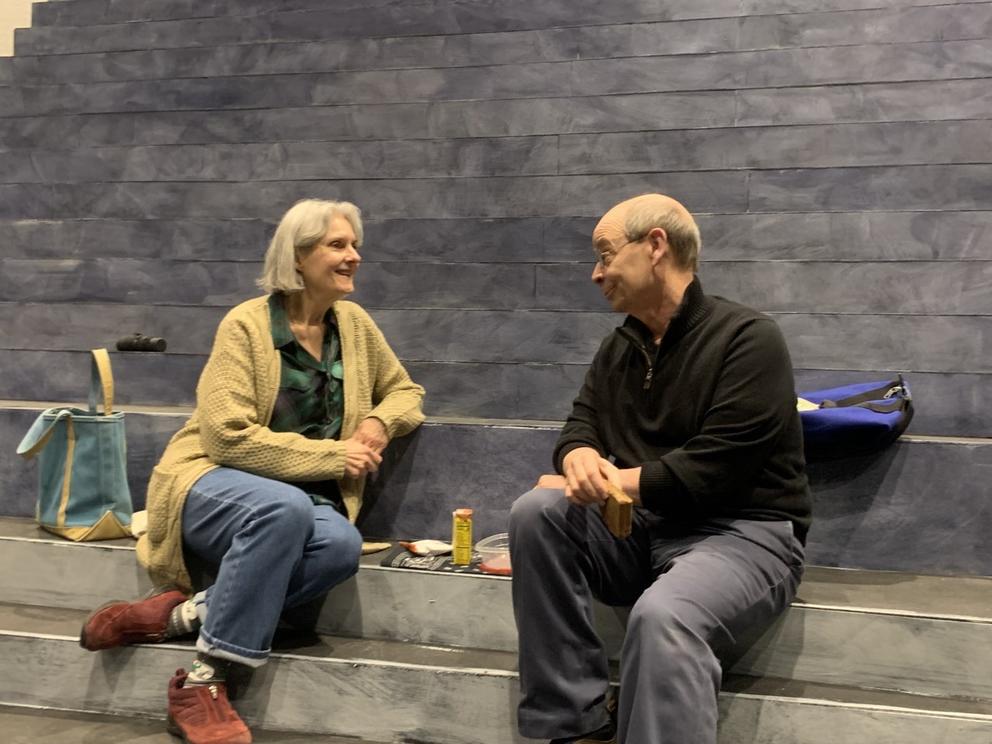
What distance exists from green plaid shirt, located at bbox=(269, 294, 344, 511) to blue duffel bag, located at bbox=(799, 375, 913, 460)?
117cm

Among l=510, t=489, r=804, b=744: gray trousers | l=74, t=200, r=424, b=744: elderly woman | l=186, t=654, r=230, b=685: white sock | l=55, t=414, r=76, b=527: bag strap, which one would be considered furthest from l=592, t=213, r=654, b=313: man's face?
l=55, t=414, r=76, b=527: bag strap

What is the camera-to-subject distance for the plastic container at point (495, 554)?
249cm

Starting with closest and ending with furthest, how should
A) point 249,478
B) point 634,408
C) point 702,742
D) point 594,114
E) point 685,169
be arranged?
point 702,742 < point 634,408 < point 249,478 < point 685,169 < point 594,114

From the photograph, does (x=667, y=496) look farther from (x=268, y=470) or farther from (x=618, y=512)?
(x=268, y=470)

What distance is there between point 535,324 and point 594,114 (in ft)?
3.91

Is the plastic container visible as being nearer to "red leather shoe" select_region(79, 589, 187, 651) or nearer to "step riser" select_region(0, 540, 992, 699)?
"step riser" select_region(0, 540, 992, 699)

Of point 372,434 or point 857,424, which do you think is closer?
point 857,424


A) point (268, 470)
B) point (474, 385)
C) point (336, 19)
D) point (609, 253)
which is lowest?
point (268, 470)

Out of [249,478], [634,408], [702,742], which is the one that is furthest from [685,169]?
[702,742]

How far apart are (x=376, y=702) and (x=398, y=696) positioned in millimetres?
56

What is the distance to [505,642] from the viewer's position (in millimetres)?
2422

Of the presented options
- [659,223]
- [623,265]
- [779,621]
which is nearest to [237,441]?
[623,265]

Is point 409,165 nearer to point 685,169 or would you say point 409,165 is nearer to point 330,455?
point 685,169

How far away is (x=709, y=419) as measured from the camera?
1.96m
